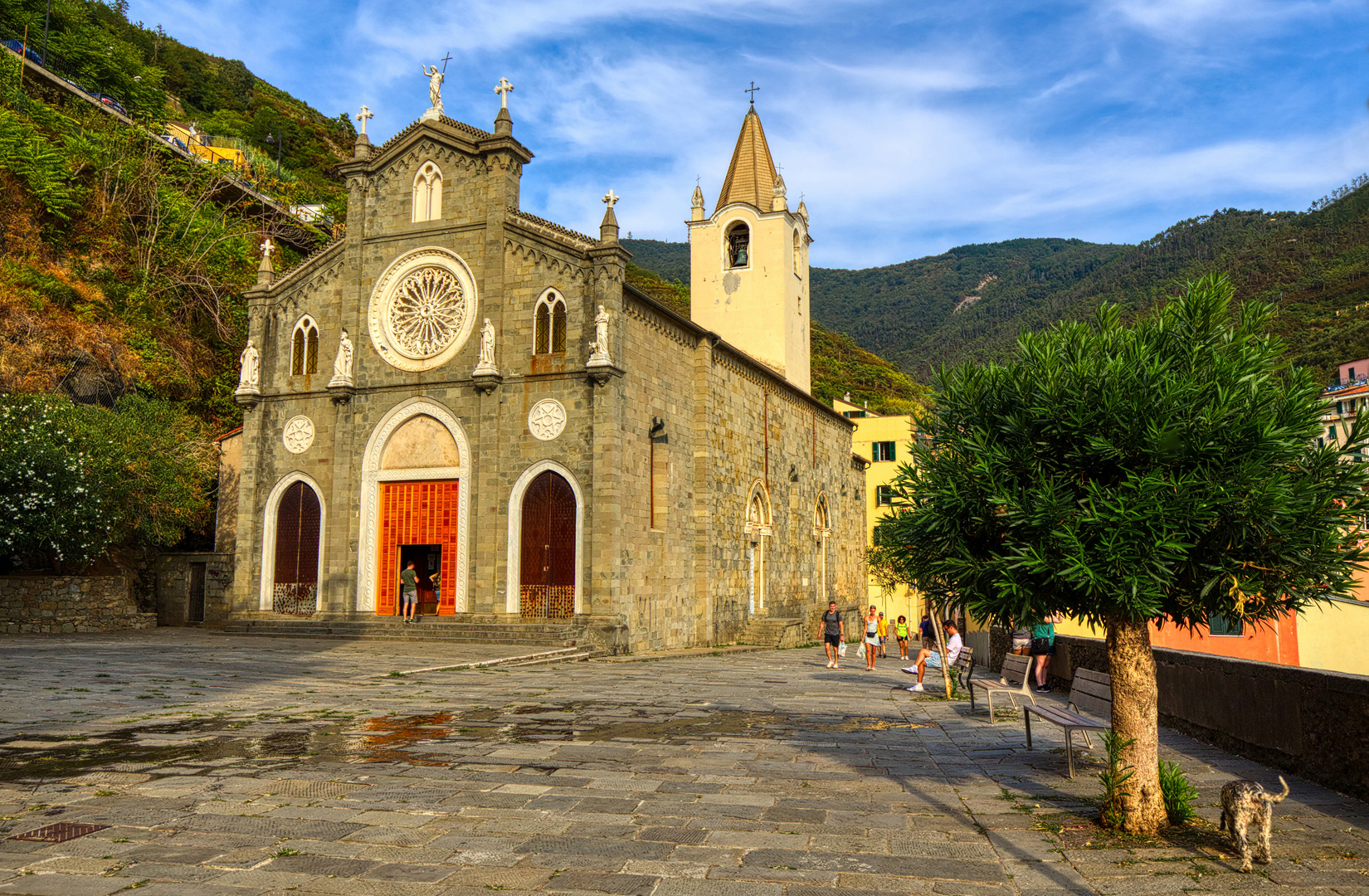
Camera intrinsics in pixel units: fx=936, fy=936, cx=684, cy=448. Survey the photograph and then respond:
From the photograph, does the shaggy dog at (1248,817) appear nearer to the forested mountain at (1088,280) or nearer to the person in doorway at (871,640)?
the person in doorway at (871,640)

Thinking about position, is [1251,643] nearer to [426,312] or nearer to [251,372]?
[426,312]

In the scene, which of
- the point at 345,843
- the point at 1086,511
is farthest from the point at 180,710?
the point at 1086,511

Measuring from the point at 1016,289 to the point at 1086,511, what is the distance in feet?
484

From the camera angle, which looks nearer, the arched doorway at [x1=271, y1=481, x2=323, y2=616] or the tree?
the tree

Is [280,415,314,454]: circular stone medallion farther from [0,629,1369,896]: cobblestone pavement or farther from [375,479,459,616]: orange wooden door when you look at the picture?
[0,629,1369,896]: cobblestone pavement

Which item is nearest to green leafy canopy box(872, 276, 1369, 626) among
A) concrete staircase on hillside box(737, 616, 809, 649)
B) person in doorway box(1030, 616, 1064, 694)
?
person in doorway box(1030, 616, 1064, 694)

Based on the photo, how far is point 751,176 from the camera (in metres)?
40.9

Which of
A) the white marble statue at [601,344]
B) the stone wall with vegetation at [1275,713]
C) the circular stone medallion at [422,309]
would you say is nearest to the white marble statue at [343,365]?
the circular stone medallion at [422,309]

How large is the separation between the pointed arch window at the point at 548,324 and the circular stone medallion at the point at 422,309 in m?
2.06

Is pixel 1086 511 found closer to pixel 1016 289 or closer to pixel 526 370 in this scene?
pixel 526 370

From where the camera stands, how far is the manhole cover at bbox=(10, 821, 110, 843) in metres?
5.80

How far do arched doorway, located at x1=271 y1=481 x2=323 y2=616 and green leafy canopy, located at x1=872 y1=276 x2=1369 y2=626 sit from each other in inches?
912

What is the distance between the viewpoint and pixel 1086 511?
638 centimetres

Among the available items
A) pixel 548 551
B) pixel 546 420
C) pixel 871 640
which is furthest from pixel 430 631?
pixel 871 640
